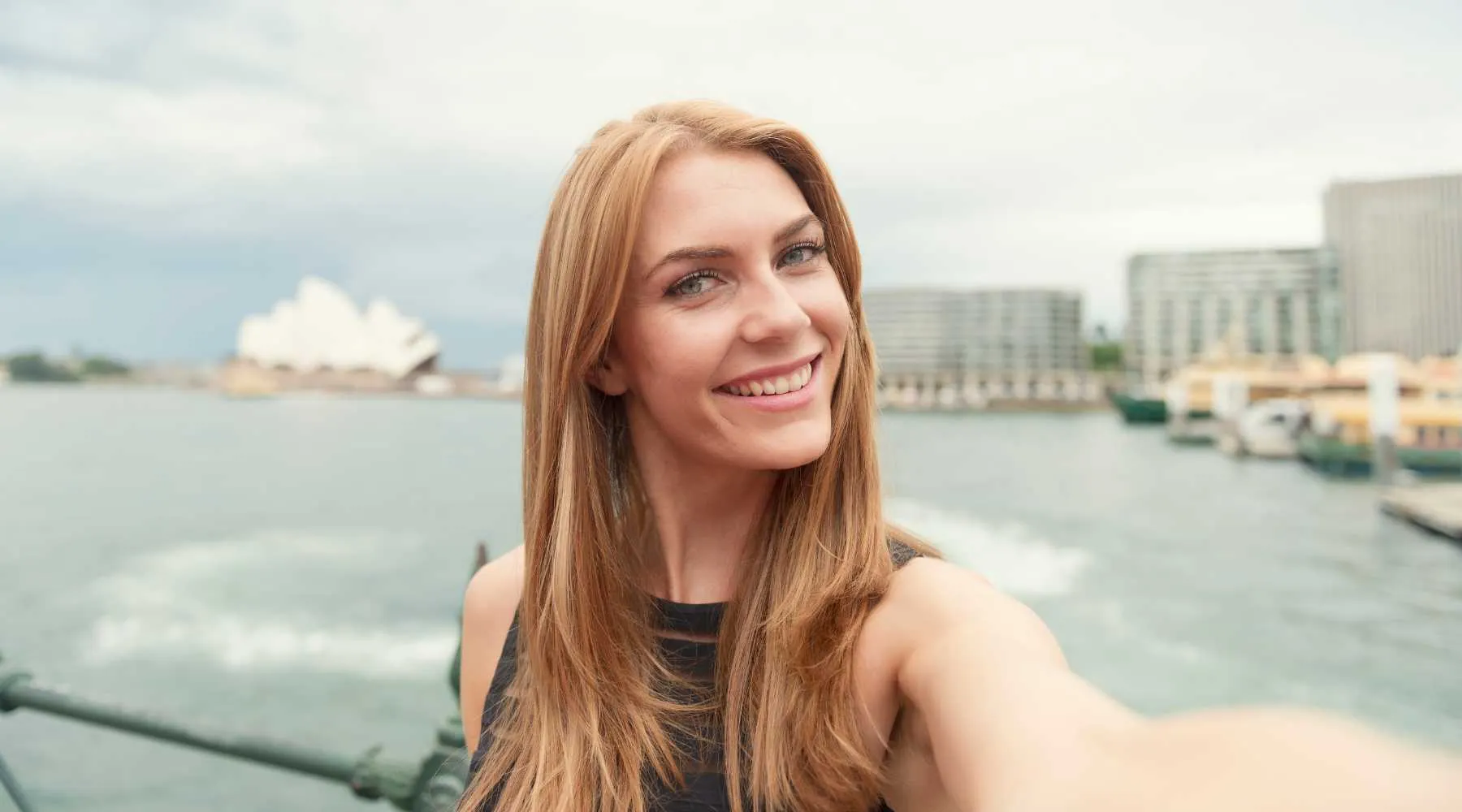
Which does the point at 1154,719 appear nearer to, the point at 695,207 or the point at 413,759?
the point at 695,207

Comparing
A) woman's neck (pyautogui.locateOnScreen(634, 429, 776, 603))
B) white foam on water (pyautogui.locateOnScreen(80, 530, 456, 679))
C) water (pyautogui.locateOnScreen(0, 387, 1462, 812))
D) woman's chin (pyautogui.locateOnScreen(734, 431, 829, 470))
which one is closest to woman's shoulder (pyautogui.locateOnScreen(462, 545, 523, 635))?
woman's neck (pyautogui.locateOnScreen(634, 429, 776, 603))

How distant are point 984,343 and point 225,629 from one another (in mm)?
67863

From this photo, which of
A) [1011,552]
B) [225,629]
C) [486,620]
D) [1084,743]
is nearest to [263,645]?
[225,629]

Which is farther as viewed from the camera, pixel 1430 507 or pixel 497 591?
pixel 1430 507

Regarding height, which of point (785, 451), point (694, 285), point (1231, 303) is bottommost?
point (785, 451)

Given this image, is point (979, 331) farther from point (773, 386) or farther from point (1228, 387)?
point (773, 386)

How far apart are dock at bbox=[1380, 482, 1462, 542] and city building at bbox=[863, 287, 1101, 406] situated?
47.9 metres

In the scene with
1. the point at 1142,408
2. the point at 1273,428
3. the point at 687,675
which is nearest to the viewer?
the point at 687,675

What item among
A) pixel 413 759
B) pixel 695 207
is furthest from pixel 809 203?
pixel 413 759

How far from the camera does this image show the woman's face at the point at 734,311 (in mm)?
1248

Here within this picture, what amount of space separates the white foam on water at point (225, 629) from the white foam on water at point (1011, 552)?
20.6 metres

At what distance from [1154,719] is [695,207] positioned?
2.77 ft

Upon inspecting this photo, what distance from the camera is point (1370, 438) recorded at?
38.9 meters

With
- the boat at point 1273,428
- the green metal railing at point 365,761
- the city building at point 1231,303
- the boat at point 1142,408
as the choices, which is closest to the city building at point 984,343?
the city building at point 1231,303
